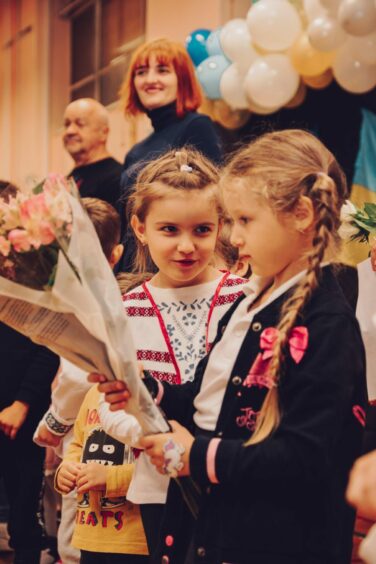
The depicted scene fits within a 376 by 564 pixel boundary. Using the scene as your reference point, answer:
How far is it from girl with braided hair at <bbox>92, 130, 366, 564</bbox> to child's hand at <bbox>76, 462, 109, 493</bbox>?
48cm

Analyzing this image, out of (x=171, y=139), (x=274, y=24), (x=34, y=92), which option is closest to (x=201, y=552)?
(x=171, y=139)

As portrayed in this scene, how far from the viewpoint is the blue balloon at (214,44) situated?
4.69 meters

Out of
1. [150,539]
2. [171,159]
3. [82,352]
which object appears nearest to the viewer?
[82,352]

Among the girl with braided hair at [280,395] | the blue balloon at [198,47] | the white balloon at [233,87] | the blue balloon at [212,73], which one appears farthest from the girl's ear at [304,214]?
the blue balloon at [198,47]

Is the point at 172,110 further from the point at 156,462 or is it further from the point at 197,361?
the point at 156,462

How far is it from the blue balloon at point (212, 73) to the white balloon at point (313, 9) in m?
0.68

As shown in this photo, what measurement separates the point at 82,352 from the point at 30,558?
178cm

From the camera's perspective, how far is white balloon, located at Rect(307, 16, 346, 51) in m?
3.90

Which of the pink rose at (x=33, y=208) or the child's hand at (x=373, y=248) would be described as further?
the child's hand at (x=373, y=248)

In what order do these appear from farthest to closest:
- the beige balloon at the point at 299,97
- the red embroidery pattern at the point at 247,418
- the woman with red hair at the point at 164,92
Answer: the beige balloon at the point at 299,97
the woman with red hair at the point at 164,92
the red embroidery pattern at the point at 247,418

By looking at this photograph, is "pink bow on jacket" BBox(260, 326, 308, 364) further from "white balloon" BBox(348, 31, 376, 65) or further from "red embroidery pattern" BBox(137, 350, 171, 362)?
"white balloon" BBox(348, 31, 376, 65)

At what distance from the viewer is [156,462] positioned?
156 cm

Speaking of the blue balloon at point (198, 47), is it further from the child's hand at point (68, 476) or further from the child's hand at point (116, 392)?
the child's hand at point (116, 392)

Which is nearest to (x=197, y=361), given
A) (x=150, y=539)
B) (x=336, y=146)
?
(x=150, y=539)
